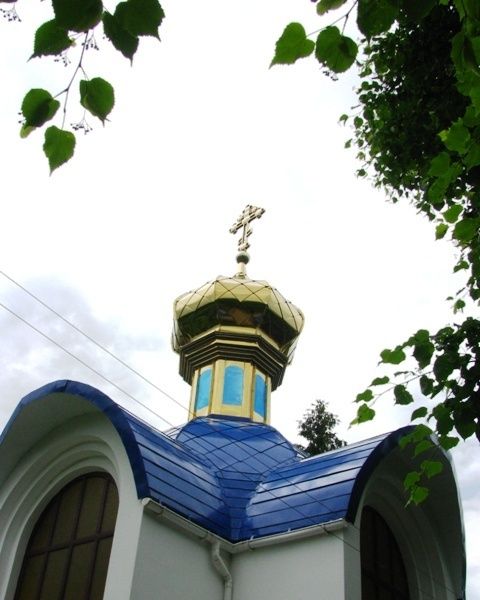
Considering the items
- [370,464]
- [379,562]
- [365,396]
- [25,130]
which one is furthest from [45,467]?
[25,130]

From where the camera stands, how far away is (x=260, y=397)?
34.1 ft

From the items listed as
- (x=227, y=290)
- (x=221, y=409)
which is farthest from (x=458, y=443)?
(x=227, y=290)

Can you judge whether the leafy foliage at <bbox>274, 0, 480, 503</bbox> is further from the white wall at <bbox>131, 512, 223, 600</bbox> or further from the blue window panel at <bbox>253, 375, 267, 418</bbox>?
the blue window panel at <bbox>253, 375, 267, 418</bbox>

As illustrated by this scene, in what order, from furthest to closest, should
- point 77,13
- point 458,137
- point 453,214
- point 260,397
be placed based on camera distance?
1. point 260,397
2. point 453,214
3. point 458,137
4. point 77,13

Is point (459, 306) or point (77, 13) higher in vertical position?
point (459, 306)

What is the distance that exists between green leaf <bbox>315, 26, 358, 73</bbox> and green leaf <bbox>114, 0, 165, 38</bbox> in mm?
444

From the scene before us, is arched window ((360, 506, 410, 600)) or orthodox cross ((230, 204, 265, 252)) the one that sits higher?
orthodox cross ((230, 204, 265, 252))

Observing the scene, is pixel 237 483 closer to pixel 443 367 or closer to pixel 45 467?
pixel 45 467

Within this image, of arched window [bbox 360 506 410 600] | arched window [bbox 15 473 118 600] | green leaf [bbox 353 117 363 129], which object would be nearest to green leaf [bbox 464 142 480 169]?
green leaf [bbox 353 117 363 129]

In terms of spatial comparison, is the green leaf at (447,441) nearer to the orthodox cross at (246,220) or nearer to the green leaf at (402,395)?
the green leaf at (402,395)

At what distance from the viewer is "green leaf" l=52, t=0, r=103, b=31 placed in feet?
4.72

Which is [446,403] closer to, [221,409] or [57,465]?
[57,465]

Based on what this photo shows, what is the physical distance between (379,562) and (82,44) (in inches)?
219

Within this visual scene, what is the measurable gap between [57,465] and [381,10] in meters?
5.29
